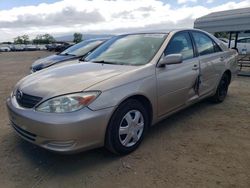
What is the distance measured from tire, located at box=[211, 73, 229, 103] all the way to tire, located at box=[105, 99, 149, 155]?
236 centimetres

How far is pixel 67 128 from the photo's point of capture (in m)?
2.53

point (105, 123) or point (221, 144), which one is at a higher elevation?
point (105, 123)

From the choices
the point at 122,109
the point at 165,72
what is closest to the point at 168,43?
the point at 165,72

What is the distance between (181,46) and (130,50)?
840mm

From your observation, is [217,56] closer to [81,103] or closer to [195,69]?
[195,69]

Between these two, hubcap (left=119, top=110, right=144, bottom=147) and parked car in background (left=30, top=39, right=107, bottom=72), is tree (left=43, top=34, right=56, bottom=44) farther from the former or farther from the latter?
hubcap (left=119, top=110, right=144, bottom=147)

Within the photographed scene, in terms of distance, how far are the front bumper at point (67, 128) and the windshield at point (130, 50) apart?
1071mm

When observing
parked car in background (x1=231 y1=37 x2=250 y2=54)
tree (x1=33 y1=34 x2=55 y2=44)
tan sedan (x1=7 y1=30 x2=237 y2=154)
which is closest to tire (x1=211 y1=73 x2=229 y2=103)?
tan sedan (x1=7 y1=30 x2=237 y2=154)

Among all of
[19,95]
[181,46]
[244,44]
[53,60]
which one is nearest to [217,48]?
A: [181,46]

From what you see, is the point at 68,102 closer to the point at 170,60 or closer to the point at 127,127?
the point at 127,127

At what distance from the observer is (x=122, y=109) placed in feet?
9.57

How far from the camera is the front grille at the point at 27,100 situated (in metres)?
2.77

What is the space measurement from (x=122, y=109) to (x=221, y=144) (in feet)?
4.94

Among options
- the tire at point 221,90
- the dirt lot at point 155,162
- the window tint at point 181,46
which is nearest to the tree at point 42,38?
the tire at point 221,90
